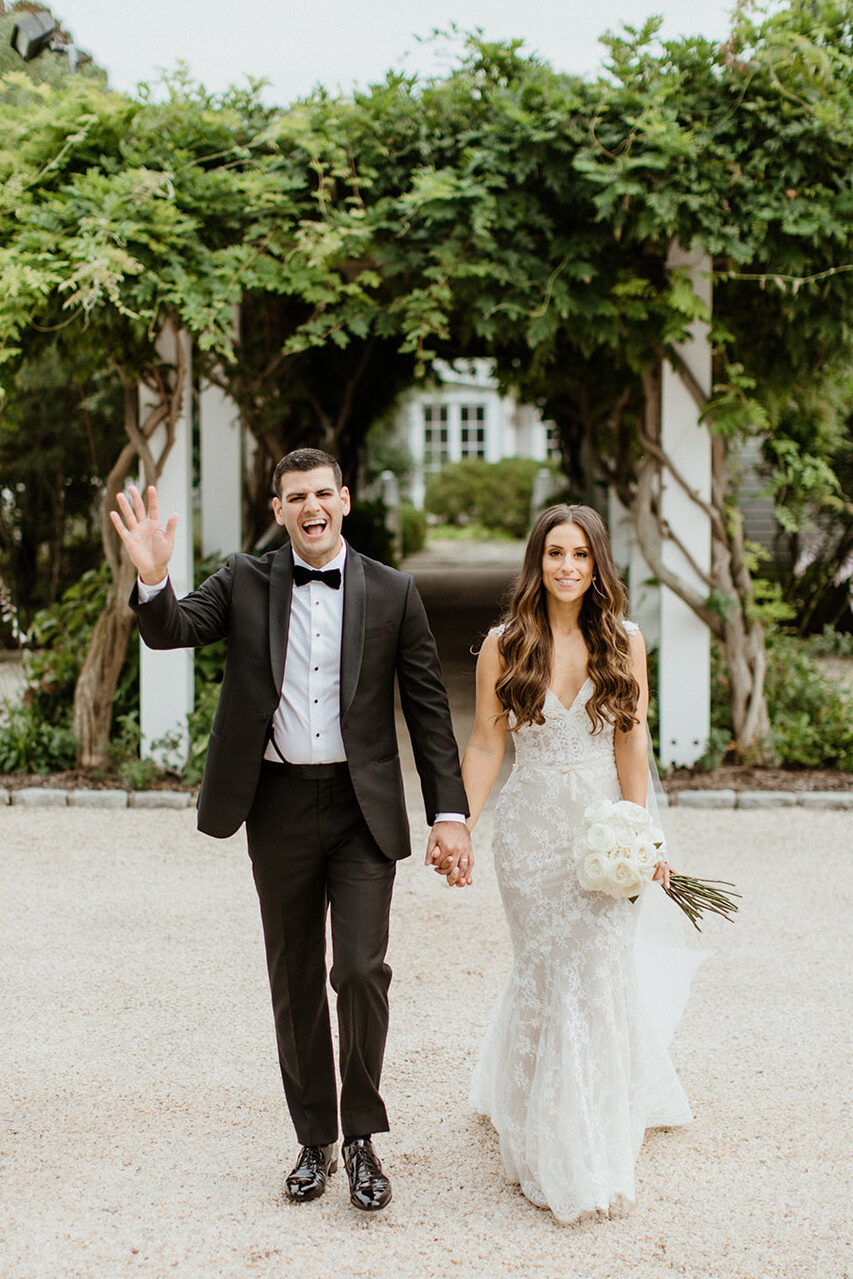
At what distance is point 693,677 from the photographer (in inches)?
289

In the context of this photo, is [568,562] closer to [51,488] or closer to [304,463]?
[304,463]

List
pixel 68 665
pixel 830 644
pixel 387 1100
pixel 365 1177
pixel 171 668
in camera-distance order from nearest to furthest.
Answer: pixel 365 1177, pixel 387 1100, pixel 171 668, pixel 68 665, pixel 830 644

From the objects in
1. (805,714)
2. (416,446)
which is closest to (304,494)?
(805,714)

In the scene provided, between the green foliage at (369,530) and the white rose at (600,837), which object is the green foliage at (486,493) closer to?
the green foliage at (369,530)

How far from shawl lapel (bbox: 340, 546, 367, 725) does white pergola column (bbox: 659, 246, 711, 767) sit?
466 centimetres

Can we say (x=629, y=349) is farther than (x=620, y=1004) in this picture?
Yes

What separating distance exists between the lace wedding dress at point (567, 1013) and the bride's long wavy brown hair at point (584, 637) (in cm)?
6

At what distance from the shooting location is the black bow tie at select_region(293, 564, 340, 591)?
9.63ft

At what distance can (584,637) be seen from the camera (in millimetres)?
3184

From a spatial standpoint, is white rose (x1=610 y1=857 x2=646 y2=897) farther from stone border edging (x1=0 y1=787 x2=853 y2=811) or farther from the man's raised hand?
stone border edging (x1=0 y1=787 x2=853 y2=811)

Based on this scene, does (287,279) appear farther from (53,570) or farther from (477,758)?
(53,570)

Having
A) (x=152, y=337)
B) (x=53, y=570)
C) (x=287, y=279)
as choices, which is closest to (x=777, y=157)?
(x=287, y=279)

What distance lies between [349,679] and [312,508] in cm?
42

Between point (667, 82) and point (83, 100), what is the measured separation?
3.10 metres
